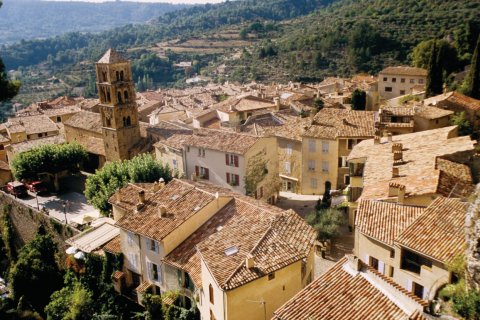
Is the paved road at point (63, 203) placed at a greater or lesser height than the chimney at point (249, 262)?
lesser

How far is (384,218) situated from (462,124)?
66.6 feet

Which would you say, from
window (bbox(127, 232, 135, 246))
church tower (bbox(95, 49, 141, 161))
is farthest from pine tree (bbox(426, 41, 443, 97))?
window (bbox(127, 232, 135, 246))

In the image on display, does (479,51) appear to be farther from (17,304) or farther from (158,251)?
(17,304)

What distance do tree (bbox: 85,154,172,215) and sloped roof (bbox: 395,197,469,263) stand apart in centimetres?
2568

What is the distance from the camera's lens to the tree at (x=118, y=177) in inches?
1565

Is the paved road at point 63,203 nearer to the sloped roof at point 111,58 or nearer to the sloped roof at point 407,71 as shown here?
the sloped roof at point 111,58

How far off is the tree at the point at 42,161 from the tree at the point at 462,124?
40329 millimetres

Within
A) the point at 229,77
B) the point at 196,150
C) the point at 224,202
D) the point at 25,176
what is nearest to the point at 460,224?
the point at 224,202

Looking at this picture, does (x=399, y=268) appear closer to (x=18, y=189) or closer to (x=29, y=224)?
(x=29, y=224)

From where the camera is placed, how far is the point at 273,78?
387ft

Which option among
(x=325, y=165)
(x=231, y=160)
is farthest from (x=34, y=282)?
(x=325, y=165)

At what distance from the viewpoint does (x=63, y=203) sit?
160ft

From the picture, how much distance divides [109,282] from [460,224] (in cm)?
2302

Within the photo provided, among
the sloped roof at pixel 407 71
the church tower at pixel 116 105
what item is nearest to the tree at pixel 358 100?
the sloped roof at pixel 407 71
